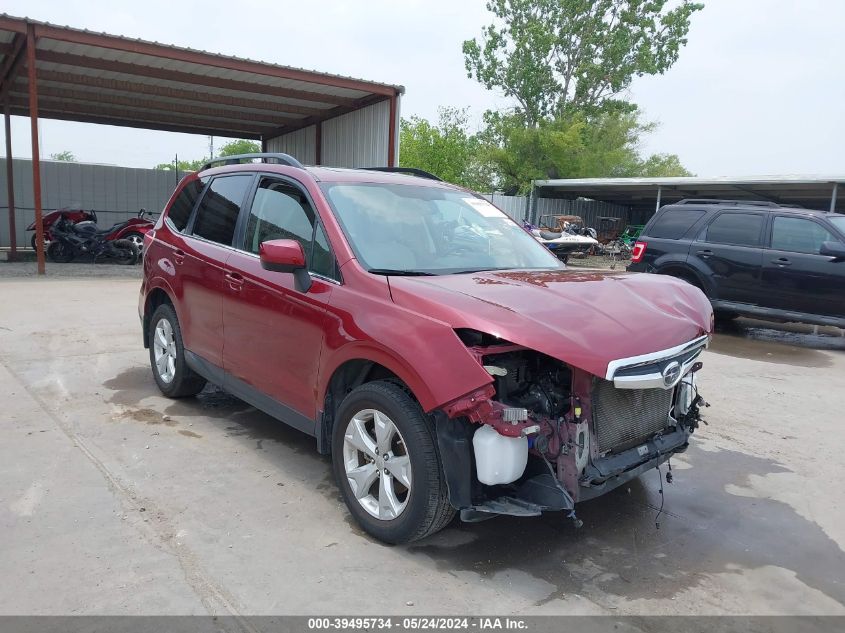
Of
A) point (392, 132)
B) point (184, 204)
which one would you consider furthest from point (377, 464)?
point (392, 132)

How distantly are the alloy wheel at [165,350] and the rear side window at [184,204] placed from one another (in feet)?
2.68

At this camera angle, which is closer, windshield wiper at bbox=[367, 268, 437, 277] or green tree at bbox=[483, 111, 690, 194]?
windshield wiper at bbox=[367, 268, 437, 277]

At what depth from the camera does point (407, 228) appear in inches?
156

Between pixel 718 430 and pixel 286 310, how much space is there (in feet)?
12.0

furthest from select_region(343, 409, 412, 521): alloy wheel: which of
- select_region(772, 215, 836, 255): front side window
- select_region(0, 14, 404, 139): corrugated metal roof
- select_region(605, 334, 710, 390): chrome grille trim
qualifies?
select_region(0, 14, 404, 139): corrugated metal roof

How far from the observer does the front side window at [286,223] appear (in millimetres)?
3717

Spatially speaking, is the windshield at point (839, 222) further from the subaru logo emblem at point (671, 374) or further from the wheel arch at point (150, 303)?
the wheel arch at point (150, 303)

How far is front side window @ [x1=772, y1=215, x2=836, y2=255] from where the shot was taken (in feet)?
29.8

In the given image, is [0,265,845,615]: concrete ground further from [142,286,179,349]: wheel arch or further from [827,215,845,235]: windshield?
[827,215,845,235]: windshield

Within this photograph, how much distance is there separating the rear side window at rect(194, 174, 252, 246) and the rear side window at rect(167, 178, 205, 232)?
190 millimetres

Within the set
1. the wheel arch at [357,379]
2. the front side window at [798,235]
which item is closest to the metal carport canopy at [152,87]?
the front side window at [798,235]

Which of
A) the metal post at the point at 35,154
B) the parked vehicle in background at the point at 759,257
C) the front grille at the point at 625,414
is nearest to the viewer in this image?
the front grille at the point at 625,414

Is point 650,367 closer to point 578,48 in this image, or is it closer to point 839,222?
point 839,222

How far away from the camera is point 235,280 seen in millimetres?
Result: 4297
